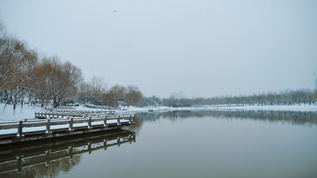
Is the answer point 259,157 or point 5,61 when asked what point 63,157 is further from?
point 5,61

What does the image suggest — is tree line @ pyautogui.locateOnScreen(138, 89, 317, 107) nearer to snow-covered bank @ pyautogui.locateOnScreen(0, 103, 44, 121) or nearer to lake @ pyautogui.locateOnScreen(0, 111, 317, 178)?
snow-covered bank @ pyautogui.locateOnScreen(0, 103, 44, 121)

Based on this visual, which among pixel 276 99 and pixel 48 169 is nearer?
pixel 48 169

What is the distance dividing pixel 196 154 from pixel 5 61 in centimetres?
2509

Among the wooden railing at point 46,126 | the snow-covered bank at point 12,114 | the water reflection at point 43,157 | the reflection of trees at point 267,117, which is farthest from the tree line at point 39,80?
the reflection of trees at point 267,117

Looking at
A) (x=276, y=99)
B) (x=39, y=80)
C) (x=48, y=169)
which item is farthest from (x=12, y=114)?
(x=276, y=99)

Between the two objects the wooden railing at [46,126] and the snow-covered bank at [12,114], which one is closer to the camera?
the wooden railing at [46,126]

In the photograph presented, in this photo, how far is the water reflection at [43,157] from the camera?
26.8 ft

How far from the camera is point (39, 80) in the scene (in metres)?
35.0

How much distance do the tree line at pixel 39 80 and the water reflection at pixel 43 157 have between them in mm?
14143

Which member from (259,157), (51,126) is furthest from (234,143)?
(51,126)

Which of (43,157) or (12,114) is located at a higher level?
(12,114)

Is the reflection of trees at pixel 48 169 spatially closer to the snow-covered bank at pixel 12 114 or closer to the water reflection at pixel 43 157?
the water reflection at pixel 43 157

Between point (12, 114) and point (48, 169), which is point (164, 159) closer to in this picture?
point (48, 169)

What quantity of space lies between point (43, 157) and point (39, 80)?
99.7 feet
